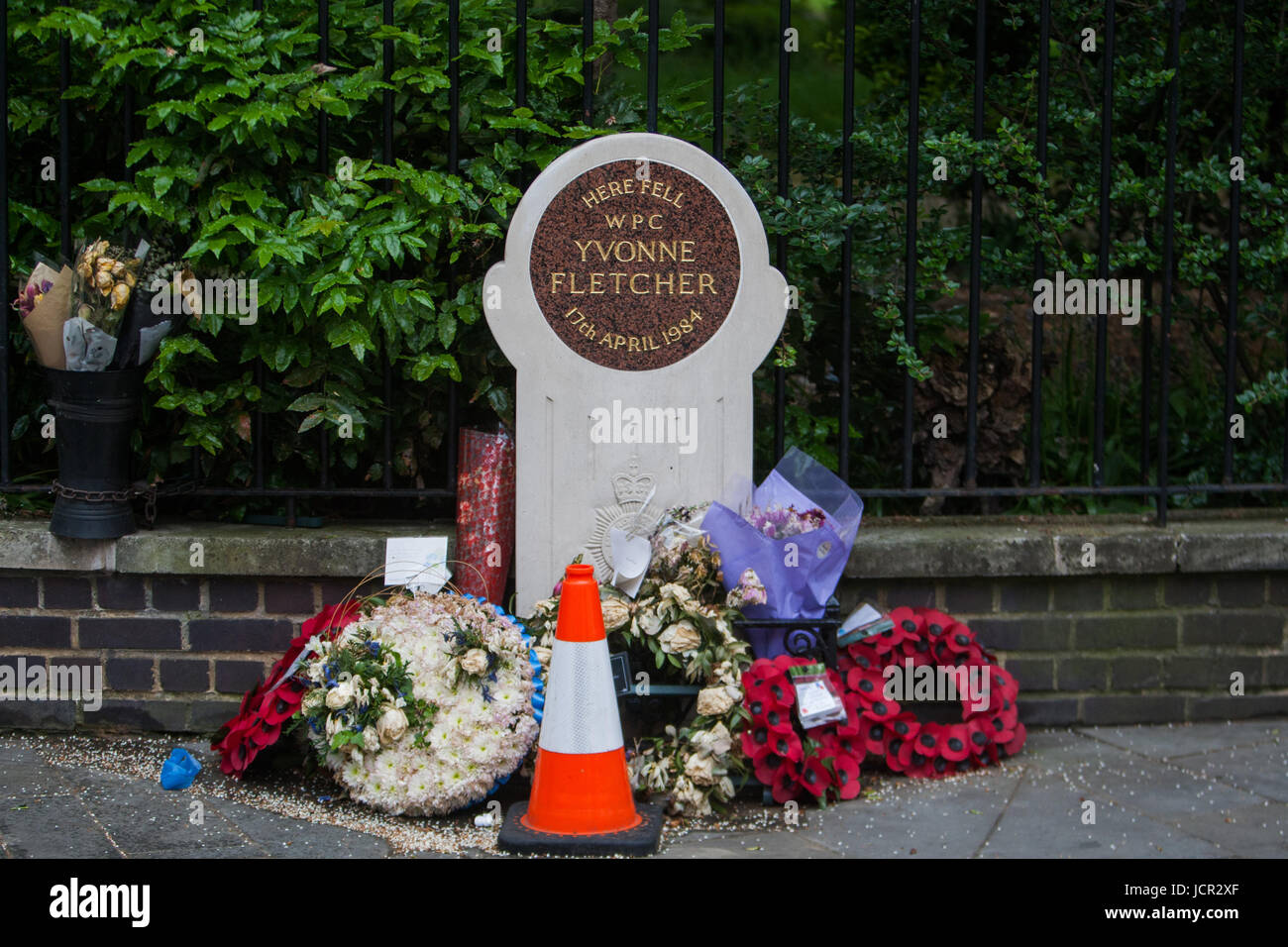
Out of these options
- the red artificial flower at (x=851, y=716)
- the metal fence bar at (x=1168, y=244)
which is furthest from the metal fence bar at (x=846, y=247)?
the metal fence bar at (x=1168, y=244)

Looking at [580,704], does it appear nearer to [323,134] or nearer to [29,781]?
[29,781]

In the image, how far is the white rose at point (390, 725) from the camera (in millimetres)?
3705

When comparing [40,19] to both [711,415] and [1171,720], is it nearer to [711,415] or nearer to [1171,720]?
[711,415]

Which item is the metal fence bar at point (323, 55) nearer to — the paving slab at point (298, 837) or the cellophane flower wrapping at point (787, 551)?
the cellophane flower wrapping at point (787, 551)

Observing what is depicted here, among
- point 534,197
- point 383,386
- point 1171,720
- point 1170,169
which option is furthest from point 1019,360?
point 383,386

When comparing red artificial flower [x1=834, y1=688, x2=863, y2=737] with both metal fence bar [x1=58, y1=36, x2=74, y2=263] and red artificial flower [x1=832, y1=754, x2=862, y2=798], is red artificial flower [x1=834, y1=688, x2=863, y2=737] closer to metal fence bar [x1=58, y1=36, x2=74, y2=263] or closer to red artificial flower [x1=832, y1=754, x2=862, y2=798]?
red artificial flower [x1=832, y1=754, x2=862, y2=798]

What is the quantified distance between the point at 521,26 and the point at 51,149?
5.68 feet

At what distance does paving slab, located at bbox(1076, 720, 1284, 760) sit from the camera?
4387 millimetres

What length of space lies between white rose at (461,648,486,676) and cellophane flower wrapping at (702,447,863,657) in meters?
0.78

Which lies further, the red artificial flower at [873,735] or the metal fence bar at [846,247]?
the metal fence bar at [846,247]

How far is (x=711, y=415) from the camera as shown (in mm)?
4297

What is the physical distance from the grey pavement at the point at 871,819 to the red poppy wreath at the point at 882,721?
0.08 metres

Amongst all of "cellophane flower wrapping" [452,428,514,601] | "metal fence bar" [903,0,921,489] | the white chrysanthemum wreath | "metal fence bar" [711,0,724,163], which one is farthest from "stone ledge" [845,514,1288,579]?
"metal fence bar" [711,0,724,163]

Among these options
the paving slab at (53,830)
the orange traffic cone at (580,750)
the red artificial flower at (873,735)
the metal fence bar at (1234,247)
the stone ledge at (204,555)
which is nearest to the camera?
the paving slab at (53,830)
